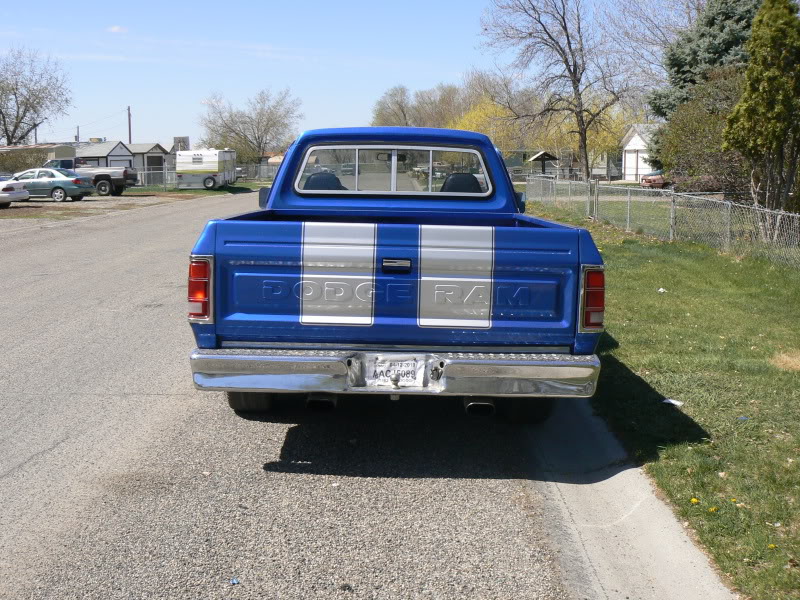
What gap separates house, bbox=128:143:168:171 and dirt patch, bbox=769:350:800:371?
73.3 metres

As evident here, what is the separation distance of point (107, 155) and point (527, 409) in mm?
70154

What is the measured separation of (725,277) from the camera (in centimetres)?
1243

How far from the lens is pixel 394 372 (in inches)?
198

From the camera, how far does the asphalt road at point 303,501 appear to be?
12.9ft

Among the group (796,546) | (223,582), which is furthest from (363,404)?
(796,546)

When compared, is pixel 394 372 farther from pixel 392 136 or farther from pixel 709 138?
pixel 709 138

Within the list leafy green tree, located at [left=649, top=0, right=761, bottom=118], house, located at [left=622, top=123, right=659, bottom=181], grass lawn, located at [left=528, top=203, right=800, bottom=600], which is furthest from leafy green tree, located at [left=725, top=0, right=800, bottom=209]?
house, located at [left=622, top=123, right=659, bottom=181]

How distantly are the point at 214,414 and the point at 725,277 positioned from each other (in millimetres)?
8382

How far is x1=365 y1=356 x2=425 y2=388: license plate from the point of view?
5.03 meters

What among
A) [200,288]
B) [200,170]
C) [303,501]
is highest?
[200,170]

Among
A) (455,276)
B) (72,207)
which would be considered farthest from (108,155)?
(455,276)

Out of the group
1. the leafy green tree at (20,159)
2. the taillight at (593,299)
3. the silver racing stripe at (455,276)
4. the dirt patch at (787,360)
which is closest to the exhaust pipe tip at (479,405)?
the silver racing stripe at (455,276)

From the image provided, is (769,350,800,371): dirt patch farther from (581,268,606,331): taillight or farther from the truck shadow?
(581,268,606,331): taillight

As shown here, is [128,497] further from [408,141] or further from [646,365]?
[646,365]
